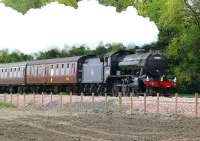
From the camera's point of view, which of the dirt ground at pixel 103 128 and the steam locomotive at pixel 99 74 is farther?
the steam locomotive at pixel 99 74

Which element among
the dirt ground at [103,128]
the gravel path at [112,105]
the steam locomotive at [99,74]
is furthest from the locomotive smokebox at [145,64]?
the dirt ground at [103,128]

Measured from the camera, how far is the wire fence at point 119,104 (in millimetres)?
27594

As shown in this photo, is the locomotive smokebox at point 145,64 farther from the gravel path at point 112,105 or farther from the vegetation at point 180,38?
the vegetation at point 180,38

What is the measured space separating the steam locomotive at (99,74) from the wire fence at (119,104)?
3067mm

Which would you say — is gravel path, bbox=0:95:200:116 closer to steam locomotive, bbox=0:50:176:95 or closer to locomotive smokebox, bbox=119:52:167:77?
steam locomotive, bbox=0:50:176:95

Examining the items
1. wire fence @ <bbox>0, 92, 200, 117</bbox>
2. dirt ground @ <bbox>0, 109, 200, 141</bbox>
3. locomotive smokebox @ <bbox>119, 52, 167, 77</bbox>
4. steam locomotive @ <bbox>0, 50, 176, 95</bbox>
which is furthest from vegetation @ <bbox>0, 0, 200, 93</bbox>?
dirt ground @ <bbox>0, 109, 200, 141</bbox>

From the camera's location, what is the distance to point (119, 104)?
30719 millimetres

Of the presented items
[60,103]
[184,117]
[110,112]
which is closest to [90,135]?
[184,117]

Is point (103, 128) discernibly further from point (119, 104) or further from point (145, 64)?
point (145, 64)

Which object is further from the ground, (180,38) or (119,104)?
(180,38)

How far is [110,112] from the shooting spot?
96.7 ft

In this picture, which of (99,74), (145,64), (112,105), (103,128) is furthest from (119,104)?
(99,74)

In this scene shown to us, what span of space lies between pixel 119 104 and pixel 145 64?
20.4ft

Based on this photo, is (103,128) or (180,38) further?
(180,38)
